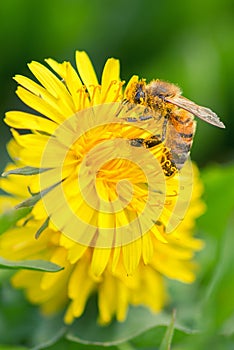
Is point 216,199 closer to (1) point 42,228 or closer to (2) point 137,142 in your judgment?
(2) point 137,142

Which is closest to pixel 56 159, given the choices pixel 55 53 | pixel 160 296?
pixel 160 296

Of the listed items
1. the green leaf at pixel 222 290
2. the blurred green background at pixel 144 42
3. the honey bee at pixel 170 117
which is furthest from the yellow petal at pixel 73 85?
the blurred green background at pixel 144 42

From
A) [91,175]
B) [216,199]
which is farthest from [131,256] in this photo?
[216,199]

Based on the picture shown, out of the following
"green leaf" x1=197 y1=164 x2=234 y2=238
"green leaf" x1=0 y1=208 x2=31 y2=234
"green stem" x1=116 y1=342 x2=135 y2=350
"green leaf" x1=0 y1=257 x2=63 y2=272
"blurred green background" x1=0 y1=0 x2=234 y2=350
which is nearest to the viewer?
"green leaf" x1=0 y1=257 x2=63 y2=272

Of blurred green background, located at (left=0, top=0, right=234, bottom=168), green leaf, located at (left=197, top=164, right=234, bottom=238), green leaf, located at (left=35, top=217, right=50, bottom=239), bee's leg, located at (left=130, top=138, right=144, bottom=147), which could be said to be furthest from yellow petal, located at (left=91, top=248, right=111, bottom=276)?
blurred green background, located at (left=0, top=0, right=234, bottom=168)

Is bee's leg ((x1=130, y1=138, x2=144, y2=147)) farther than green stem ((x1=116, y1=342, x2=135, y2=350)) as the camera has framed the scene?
No

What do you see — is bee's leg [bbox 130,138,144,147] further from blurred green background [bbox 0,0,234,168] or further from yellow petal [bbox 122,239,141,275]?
blurred green background [bbox 0,0,234,168]
